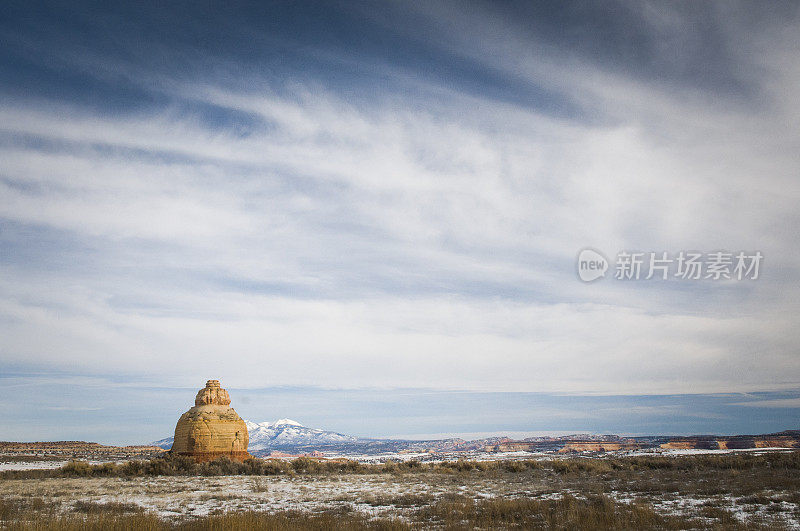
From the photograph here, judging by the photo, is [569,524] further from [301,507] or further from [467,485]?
[467,485]

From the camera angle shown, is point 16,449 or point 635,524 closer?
point 635,524

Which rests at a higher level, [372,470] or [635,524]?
[635,524]

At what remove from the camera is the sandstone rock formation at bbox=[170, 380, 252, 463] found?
3456 centimetres

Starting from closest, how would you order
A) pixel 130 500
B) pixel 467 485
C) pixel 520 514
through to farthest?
pixel 520 514, pixel 130 500, pixel 467 485

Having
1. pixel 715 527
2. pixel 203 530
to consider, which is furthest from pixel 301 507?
pixel 715 527

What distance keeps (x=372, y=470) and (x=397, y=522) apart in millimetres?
24782

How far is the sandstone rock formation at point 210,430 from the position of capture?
34.6 metres

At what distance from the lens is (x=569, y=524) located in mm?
11602

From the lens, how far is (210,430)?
35031mm

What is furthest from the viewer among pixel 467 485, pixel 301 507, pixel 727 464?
pixel 727 464

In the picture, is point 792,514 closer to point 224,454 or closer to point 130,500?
point 130,500

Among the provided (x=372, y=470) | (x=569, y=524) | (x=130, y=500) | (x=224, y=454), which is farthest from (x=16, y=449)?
(x=569, y=524)

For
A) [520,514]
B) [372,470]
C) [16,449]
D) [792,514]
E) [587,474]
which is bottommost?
[16,449]

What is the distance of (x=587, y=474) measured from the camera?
26938 mm
